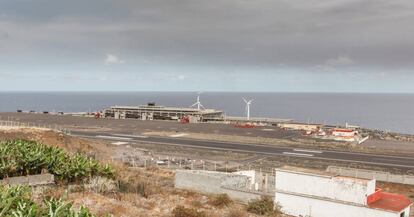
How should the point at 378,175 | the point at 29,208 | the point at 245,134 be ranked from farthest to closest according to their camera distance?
the point at 245,134 < the point at 378,175 < the point at 29,208

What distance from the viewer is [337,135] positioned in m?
79.9

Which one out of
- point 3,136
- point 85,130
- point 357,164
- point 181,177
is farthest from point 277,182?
point 85,130

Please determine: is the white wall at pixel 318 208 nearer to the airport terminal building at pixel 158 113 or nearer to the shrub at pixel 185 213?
the shrub at pixel 185 213

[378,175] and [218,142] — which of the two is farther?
[218,142]

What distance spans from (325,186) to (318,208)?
1875 mm

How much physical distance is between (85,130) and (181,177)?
5118 cm

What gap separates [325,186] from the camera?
104 feet

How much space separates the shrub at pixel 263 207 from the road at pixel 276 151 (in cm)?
2892

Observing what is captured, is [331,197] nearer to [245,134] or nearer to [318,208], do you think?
[318,208]

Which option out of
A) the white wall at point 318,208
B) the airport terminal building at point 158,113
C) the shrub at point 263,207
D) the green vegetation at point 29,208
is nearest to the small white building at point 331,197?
the white wall at point 318,208

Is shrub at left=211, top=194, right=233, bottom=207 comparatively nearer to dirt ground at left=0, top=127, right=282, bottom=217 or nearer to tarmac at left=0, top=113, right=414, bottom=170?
dirt ground at left=0, top=127, right=282, bottom=217

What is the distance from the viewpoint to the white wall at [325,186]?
3019 cm

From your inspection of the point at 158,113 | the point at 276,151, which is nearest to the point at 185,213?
the point at 276,151

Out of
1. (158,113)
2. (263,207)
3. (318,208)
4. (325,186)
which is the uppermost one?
(158,113)
